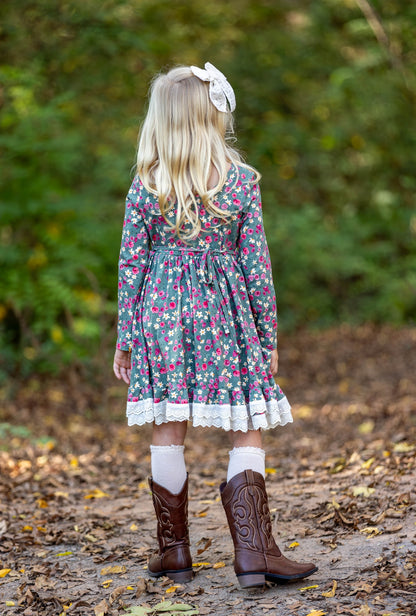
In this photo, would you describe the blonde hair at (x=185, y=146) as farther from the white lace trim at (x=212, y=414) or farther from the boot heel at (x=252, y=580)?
the boot heel at (x=252, y=580)

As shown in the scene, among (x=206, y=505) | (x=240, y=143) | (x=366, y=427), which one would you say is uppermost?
(x=240, y=143)

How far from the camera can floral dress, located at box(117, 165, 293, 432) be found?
2926mm

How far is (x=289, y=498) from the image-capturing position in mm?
4148

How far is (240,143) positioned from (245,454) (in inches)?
348

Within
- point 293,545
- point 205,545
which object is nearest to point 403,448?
point 293,545

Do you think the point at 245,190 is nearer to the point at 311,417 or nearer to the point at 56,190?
the point at 311,417

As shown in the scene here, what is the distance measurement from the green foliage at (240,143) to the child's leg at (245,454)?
11.6ft

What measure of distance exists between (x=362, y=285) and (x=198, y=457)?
20.2ft

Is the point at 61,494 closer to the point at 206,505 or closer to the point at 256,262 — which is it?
the point at 206,505

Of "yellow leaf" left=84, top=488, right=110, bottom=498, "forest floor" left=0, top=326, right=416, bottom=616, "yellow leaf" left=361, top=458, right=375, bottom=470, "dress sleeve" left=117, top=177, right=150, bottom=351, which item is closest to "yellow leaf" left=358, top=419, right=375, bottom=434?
"forest floor" left=0, top=326, right=416, bottom=616

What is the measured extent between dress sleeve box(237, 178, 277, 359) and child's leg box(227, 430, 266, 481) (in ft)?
1.48

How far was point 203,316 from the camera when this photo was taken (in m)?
2.93

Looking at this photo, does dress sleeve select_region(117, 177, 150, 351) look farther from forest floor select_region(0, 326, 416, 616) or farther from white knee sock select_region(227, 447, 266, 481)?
forest floor select_region(0, 326, 416, 616)

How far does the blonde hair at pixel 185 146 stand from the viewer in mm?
2934
